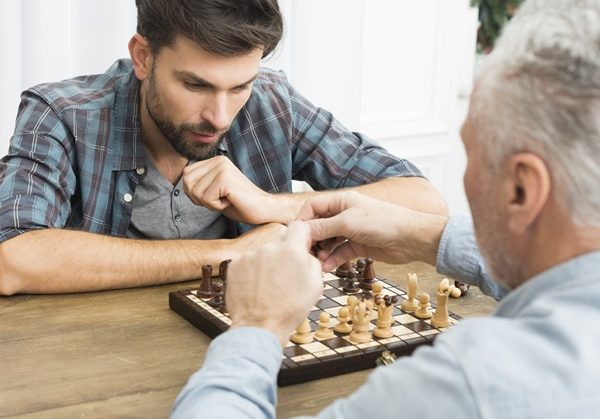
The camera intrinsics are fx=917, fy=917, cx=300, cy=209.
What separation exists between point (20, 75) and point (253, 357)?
2085 mm

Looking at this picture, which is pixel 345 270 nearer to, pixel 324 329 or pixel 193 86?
pixel 324 329

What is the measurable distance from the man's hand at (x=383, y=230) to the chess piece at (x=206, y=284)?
261 mm

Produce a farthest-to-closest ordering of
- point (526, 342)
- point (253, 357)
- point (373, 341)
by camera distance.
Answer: point (373, 341), point (253, 357), point (526, 342)

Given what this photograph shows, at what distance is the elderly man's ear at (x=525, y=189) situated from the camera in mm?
1039

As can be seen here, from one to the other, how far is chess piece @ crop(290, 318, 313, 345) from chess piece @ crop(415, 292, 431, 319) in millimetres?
284

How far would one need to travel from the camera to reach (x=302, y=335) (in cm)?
171

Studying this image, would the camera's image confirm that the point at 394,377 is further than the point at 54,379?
No

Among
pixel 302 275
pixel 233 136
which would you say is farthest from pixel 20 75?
pixel 302 275

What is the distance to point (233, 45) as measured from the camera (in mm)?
2289

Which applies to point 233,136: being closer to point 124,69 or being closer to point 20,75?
point 124,69

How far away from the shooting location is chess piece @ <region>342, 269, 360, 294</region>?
6.70 ft

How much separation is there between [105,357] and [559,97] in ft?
3.27

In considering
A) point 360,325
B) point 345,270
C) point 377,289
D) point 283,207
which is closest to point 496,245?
point 360,325

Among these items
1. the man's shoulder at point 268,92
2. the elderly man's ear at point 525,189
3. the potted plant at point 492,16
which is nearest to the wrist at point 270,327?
the elderly man's ear at point 525,189
